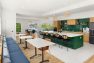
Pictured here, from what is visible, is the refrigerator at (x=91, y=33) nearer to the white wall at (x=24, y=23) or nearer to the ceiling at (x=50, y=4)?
the ceiling at (x=50, y=4)

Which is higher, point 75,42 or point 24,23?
point 24,23

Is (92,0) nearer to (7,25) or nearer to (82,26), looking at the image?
(82,26)

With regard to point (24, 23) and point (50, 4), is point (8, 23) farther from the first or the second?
point (24, 23)

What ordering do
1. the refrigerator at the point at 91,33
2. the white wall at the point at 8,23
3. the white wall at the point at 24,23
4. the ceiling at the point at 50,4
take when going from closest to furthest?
the ceiling at the point at 50,4 < the white wall at the point at 8,23 < the refrigerator at the point at 91,33 < the white wall at the point at 24,23

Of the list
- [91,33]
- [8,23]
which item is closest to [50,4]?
[8,23]

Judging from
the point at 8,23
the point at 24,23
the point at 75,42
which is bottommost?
the point at 75,42

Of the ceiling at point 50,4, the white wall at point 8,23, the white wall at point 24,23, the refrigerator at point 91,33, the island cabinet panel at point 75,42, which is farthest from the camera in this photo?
the white wall at point 24,23

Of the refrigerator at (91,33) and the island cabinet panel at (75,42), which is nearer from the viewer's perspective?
the island cabinet panel at (75,42)

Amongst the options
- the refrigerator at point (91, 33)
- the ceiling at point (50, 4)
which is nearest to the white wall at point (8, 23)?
the ceiling at point (50, 4)

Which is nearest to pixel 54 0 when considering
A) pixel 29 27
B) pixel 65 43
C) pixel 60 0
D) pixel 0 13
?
pixel 60 0

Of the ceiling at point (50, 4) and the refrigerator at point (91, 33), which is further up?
the ceiling at point (50, 4)

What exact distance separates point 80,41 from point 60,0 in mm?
3104

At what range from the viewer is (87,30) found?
8.58 meters

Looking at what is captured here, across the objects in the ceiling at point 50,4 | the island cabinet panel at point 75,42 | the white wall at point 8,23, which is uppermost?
the ceiling at point 50,4
